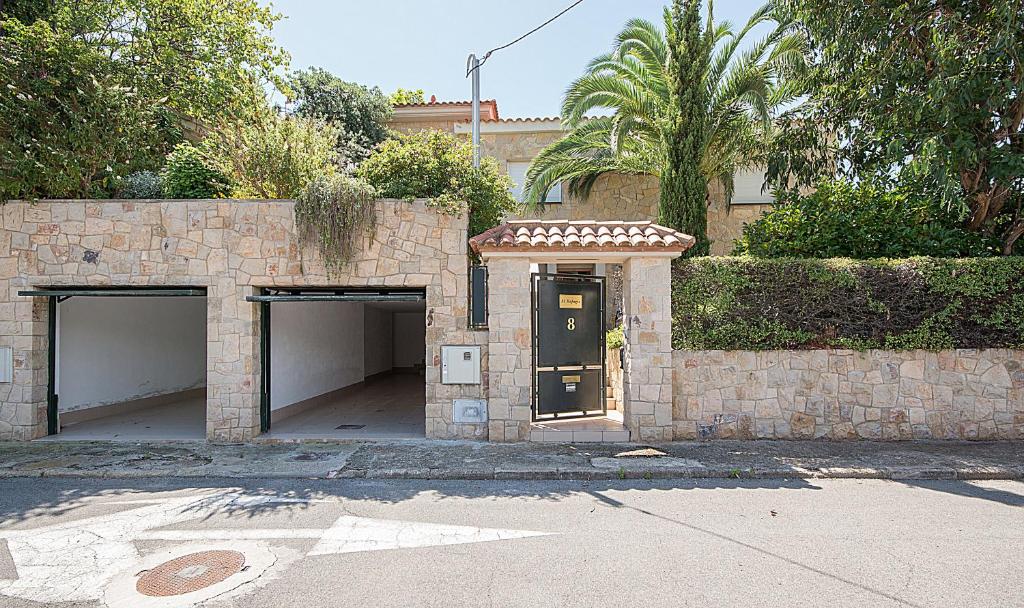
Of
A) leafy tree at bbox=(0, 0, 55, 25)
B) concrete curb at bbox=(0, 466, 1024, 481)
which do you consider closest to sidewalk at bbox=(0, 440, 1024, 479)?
concrete curb at bbox=(0, 466, 1024, 481)

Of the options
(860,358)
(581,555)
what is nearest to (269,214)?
(581,555)

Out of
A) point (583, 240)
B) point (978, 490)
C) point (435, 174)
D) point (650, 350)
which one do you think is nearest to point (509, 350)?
point (583, 240)

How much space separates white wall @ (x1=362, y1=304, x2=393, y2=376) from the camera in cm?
1855

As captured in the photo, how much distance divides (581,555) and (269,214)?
275 inches

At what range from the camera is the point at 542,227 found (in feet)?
29.6

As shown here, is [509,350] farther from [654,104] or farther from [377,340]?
[377,340]

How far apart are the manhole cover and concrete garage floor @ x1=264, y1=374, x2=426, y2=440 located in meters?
4.32

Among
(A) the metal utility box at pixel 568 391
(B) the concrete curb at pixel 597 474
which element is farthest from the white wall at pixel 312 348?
(A) the metal utility box at pixel 568 391

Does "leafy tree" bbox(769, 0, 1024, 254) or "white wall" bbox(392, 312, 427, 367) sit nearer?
"leafy tree" bbox(769, 0, 1024, 254)

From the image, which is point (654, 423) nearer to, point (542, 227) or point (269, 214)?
point (542, 227)

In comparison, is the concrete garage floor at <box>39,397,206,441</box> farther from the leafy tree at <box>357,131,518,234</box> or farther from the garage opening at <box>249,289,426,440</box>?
the leafy tree at <box>357,131,518,234</box>

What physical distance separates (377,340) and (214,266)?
11914mm

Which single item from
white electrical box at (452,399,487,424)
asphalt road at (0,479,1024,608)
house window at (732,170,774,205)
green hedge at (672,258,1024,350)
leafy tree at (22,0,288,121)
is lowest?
asphalt road at (0,479,1024,608)

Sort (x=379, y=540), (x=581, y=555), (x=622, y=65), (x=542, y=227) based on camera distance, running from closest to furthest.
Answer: (x=581, y=555) < (x=379, y=540) < (x=542, y=227) < (x=622, y=65)
